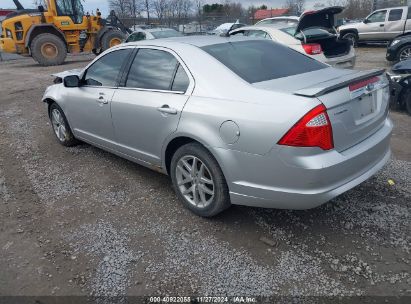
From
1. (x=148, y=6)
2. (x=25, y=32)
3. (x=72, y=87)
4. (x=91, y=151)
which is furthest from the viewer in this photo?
(x=148, y=6)

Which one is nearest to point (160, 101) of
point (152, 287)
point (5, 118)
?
point (152, 287)

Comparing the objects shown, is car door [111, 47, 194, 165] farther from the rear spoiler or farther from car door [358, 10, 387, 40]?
car door [358, 10, 387, 40]

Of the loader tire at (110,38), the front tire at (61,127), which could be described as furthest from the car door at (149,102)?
the loader tire at (110,38)

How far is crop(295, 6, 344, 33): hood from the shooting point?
25.6 feet

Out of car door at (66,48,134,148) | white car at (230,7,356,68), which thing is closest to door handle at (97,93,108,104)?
car door at (66,48,134,148)

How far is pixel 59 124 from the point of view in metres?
5.38

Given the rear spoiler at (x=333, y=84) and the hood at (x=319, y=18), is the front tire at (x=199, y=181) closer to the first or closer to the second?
the rear spoiler at (x=333, y=84)

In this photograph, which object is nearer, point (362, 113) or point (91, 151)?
point (362, 113)

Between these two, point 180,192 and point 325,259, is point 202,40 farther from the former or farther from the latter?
point 325,259

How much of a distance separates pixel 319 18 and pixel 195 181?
6366mm

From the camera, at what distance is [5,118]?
752 cm

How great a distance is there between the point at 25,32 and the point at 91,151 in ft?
42.0

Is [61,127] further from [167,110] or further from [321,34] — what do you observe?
[321,34]

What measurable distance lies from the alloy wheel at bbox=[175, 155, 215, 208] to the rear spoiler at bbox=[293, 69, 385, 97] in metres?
1.05
